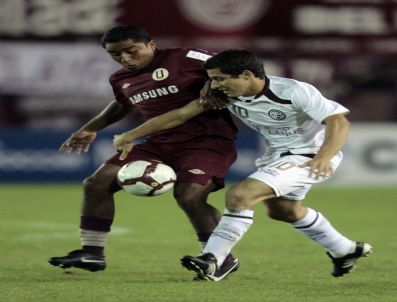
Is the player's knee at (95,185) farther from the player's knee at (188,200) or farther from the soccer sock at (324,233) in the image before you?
the soccer sock at (324,233)

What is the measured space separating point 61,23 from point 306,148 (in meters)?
11.1

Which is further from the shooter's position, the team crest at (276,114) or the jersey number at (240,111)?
the jersey number at (240,111)

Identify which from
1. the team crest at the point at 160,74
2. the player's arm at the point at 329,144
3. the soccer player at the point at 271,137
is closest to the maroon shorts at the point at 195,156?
the soccer player at the point at 271,137

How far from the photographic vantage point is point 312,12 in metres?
18.5

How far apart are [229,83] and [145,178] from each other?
0.87 metres

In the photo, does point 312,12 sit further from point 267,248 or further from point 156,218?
point 267,248

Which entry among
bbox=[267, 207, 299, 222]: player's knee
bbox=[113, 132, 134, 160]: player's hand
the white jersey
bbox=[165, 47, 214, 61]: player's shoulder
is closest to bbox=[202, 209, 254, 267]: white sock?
bbox=[267, 207, 299, 222]: player's knee

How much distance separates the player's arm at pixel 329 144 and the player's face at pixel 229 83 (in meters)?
0.57

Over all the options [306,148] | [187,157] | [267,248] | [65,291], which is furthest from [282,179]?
[267,248]

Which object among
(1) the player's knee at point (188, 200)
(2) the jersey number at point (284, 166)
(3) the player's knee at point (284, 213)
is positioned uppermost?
(2) the jersey number at point (284, 166)

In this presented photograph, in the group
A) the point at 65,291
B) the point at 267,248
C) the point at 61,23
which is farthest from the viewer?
the point at 61,23

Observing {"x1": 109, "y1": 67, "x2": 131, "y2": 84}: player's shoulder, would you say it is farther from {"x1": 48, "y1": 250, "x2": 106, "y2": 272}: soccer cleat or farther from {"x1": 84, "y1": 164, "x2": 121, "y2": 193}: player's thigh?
{"x1": 48, "y1": 250, "x2": 106, "y2": 272}: soccer cleat

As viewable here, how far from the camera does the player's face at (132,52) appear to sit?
25.3ft

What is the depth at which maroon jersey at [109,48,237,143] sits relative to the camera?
7.96 m
